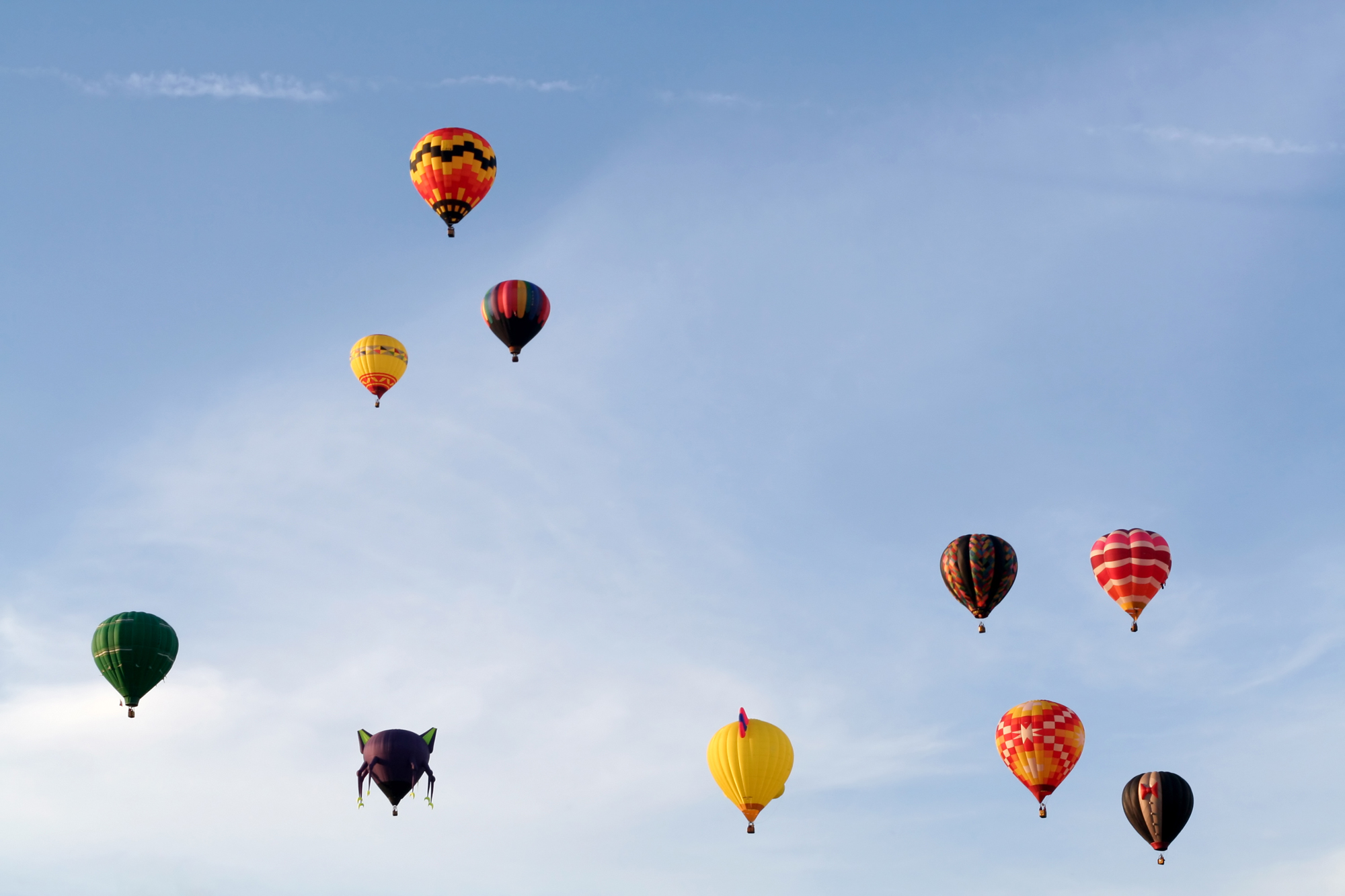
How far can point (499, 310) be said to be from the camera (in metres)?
59.9

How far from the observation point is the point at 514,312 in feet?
197

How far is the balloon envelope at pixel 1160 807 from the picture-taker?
5909 cm

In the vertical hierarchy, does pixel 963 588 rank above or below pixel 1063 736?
above

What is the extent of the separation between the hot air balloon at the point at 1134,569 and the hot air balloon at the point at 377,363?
27709 mm

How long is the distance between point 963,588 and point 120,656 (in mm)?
28060

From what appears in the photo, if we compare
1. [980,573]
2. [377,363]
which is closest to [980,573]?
[980,573]

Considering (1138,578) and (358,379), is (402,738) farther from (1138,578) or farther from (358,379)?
(1138,578)

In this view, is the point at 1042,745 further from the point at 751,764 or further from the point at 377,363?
the point at 377,363

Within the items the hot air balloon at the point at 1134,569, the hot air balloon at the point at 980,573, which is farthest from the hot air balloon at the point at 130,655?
the hot air balloon at the point at 1134,569

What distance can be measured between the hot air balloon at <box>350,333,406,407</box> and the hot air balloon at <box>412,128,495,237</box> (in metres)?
8.88

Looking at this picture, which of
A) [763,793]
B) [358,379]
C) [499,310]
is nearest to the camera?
[763,793]

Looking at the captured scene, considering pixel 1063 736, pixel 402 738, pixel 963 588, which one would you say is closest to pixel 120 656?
pixel 402 738

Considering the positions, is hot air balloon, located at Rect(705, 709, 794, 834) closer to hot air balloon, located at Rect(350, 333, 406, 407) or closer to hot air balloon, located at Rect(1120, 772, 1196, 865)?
hot air balloon, located at Rect(1120, 772, 1196, 865)

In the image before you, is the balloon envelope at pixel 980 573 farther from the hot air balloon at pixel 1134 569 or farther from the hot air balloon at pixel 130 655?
the hot air balloon at pixel 130 655
